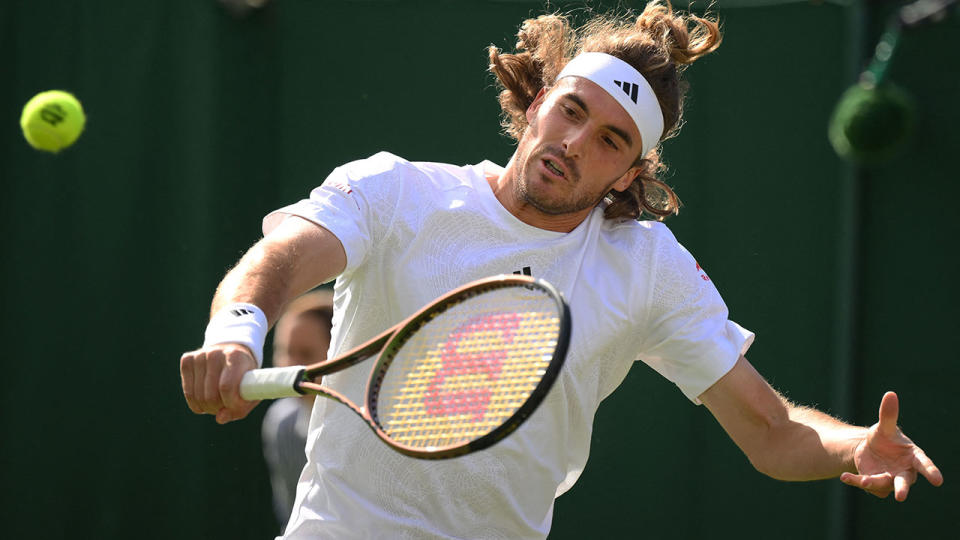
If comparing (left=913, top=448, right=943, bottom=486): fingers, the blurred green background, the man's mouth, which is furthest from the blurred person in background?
(left=913, top=448, right=943, bottom=486): fingers

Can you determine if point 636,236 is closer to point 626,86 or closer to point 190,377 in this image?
point 626,86

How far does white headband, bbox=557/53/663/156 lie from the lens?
2611mm

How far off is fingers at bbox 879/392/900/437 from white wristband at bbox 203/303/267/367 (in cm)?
127

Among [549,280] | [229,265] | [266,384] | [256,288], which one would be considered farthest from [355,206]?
[229,265]

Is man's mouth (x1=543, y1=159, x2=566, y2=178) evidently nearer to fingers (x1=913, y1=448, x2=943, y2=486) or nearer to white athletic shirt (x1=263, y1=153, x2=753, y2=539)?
white athletic shirt (x1=263, y1=153, x2=753, y2=539)

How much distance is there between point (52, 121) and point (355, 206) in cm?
240

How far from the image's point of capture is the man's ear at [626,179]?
2656 mm

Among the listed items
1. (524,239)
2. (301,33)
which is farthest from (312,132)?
(524,239)

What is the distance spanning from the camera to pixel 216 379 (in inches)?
69.2

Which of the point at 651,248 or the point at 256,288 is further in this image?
the point at 651,248

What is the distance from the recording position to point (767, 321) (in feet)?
14.3

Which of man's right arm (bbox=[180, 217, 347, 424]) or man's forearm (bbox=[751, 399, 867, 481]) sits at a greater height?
man's right arm (bbox=[180, 217, 347, 424])

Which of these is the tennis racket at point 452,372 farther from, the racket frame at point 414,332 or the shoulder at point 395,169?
the shoulder at point 395,169

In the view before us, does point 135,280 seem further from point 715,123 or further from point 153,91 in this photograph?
point 715,123
